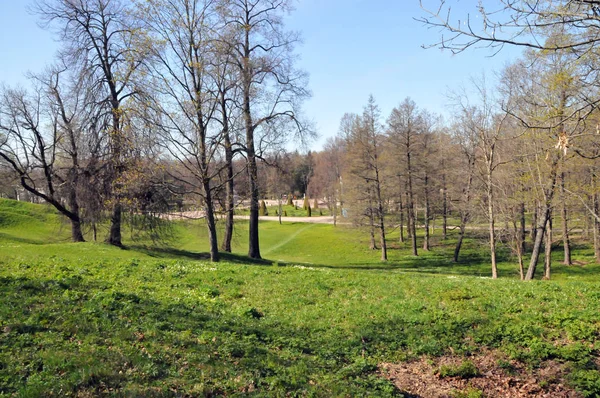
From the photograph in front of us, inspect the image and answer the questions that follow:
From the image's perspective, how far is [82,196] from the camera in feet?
68.4

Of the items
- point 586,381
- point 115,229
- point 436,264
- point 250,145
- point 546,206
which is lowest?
point 436,264

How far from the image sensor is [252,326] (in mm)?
7359

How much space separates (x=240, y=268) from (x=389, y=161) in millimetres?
22848

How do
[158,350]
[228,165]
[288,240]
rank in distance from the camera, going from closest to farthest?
[158,350] → [228,165] → [288,240]

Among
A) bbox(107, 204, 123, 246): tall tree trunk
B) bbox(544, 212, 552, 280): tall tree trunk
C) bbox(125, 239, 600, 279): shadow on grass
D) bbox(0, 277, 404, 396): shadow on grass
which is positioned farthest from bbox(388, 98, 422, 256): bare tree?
bbox(0, 277, 404, 396): shadow on grass

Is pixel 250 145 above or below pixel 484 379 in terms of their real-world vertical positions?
above

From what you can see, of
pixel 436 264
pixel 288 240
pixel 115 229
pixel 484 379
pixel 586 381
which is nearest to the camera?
pixel 586 381

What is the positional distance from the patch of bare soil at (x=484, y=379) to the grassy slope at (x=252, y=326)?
219 mm

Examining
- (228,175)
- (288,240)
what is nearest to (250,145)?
(228,175)

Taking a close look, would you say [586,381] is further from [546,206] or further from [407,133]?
[407,133]

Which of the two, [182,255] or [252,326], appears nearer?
[252,326]

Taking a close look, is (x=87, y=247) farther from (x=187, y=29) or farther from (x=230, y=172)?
(x=187, y=29)

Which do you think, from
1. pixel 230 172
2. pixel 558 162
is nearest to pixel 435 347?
pixel 558 162

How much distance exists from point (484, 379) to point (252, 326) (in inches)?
140
